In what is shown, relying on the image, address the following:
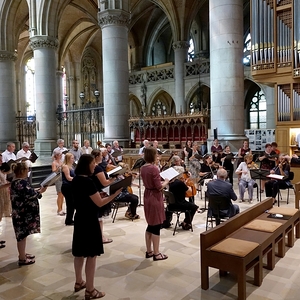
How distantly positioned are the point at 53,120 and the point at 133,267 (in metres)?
14.5

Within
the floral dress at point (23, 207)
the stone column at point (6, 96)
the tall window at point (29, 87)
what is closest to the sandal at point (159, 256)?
the floral dress at point (23, 207)

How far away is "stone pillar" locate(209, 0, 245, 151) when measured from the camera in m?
11.3

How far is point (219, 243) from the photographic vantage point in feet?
12.9

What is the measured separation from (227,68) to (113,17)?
5766 mm

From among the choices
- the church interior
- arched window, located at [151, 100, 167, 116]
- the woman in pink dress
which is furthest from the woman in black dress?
arched window, located at [151, 100, 167, 116]

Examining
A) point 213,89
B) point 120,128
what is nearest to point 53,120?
point 120,128

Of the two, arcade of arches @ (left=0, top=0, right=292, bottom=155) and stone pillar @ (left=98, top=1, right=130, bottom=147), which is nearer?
arcade of arches @ (left=0, top=0, right=292, bottom=155)

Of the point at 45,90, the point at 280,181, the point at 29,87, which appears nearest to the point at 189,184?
the point at 280,181

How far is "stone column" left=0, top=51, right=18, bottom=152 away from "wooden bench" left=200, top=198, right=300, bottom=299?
1776 centimetres

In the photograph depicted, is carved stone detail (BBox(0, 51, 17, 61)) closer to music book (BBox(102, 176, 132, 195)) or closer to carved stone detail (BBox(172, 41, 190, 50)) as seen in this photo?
carved stone detail (BBox(172, 41, 190, 50))

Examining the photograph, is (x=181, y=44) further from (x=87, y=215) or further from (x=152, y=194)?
(x=87, y=215)

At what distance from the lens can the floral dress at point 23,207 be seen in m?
4.61

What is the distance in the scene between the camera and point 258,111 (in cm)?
2447

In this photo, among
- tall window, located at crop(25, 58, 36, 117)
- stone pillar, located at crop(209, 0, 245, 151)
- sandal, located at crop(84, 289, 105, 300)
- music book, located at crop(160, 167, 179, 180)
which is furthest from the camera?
tall window, located at crop(25, 58, 36, 117)
